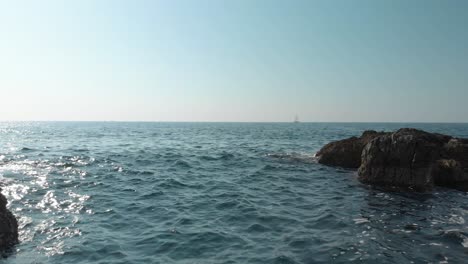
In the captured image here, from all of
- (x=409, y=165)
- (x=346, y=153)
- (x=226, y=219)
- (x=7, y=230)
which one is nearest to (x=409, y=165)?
(x=409, y=165)

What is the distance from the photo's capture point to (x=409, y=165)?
1905 centimetres

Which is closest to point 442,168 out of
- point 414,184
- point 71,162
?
point 414,184

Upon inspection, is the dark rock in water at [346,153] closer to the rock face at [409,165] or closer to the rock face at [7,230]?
the rock face at [409,165]

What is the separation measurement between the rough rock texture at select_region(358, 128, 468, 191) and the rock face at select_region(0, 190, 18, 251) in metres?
17.6

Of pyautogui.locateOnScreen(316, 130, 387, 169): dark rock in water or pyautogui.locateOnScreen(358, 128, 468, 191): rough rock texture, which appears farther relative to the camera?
pyautogui.locateOnScreen(316, 130, 387, 169): dark rock in water

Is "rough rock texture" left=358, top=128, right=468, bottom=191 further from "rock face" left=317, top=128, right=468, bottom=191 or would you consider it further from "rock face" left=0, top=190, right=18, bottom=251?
"rock face" left=0, top=190, right=18, bottom=251

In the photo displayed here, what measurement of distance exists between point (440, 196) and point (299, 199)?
7.33 metres

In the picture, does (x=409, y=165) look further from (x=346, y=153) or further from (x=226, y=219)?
(x=226, y=219)

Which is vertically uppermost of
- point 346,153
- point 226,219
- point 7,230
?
point 346,153

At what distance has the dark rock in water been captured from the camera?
26.1m

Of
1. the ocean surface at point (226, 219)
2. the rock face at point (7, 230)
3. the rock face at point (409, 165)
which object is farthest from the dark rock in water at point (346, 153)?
the rock face at point (7, 230)

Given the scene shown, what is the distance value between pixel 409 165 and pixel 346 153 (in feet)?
25.3

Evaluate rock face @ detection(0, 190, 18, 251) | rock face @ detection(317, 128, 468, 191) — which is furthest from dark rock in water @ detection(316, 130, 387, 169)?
rock face @ detection(0, 190, 18, 251)

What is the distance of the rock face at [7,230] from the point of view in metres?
9.74
